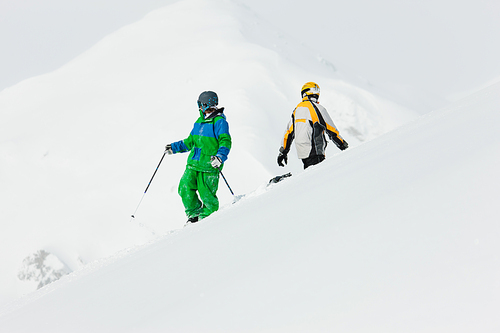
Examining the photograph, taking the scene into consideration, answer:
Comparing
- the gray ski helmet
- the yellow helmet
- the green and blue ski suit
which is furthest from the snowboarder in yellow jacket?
the gray ski helmet

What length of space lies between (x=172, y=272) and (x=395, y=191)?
101cm

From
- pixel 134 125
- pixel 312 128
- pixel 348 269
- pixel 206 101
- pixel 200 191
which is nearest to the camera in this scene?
pixel 348 269

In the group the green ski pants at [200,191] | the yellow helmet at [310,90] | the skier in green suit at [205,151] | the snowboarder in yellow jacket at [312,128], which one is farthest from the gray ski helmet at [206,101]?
the yellow helmet at [310,90]

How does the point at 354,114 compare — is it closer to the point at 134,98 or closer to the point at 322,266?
the point at 134,98

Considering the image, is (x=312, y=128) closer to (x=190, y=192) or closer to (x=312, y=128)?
(x=312, y=128)

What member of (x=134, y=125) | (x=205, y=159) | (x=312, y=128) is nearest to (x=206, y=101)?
→ (x=205, y=159)

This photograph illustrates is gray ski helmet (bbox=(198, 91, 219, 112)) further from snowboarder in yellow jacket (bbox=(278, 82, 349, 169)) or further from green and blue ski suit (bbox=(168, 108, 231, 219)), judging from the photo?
snowboarder in yellow jacket (bbox=(278, 82, 349, 169))

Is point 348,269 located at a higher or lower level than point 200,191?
lower

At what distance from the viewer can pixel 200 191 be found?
5441 millimetres

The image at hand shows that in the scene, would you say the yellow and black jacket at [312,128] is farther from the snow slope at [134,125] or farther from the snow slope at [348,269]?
the snow slope at [134,125]

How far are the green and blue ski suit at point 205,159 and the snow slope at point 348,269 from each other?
3176mm

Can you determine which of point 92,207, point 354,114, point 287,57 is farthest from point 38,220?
point 287,57

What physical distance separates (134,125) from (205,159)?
88.6 feet

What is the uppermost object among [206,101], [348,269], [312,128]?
[206,101]
